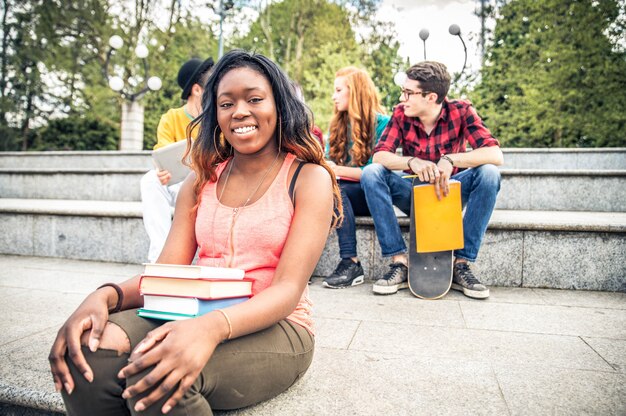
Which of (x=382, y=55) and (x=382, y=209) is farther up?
(x=382, y=55)

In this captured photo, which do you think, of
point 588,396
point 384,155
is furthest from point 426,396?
point 384,155

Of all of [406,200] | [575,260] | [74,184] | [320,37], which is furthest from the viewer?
[320,37]

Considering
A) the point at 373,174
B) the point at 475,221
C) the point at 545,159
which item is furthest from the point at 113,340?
the point at 545,159

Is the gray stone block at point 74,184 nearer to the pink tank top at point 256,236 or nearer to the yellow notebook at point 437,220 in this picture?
the yellow notebook at point 437,220

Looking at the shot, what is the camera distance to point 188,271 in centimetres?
133

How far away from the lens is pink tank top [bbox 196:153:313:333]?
1604mm

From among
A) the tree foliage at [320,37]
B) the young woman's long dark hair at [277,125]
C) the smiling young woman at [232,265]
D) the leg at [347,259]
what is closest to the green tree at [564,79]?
the tree foliage at [320,37]

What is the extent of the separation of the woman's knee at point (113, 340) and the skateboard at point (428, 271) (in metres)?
2.30

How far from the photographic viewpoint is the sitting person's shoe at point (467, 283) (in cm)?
315

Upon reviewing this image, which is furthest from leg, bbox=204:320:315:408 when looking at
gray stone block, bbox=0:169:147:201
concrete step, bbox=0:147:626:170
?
concrete step, bbox=0:147:626:170

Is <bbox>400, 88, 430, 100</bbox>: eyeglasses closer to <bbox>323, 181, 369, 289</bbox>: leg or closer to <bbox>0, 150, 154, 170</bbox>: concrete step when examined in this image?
<bbox>323, 181, 369, 289</bbox>: leg

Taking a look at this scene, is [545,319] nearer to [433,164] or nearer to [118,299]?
[433,164]

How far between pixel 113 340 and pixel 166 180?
2647 mm

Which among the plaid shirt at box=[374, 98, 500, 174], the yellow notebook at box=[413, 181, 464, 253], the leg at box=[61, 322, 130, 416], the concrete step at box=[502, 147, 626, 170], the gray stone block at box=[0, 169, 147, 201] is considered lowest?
the leg at box=[61, 322, 130, 416]
